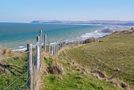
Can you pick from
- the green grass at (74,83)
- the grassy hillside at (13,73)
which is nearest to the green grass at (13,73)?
the grassy hillside at (13,73)

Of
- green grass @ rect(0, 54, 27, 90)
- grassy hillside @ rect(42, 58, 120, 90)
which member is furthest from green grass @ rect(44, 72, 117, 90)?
green grass @ rect(0, 54, 27, 90)

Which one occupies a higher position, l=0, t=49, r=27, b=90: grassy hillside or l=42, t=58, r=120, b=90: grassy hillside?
l=0, t=49, r=27, b=90: grassy hillside

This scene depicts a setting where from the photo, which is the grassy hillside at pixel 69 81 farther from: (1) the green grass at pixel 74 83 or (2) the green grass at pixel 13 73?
(2) the green grass at pixel 13 73

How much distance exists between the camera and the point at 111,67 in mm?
30156

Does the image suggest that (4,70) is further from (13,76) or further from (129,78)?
(129,78)

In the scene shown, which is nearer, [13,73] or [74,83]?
[13,73]

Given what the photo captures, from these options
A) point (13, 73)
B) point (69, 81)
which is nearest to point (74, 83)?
point (69, 81)

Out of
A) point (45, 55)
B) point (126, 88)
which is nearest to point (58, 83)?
point (45, 55)

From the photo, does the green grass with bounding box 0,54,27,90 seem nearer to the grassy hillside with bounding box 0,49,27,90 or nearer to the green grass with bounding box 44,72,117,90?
the grassy hillside with bounding box 0,49,27,90

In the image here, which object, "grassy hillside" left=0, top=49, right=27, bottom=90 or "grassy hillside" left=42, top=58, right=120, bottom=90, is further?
"grassy hillside" left=42, top=58, right=120, bottom=90

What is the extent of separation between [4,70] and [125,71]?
13.9 metres

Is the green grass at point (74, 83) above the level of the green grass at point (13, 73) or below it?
below

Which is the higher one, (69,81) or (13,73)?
(13,73)

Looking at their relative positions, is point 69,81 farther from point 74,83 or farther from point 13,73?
point 13,73
